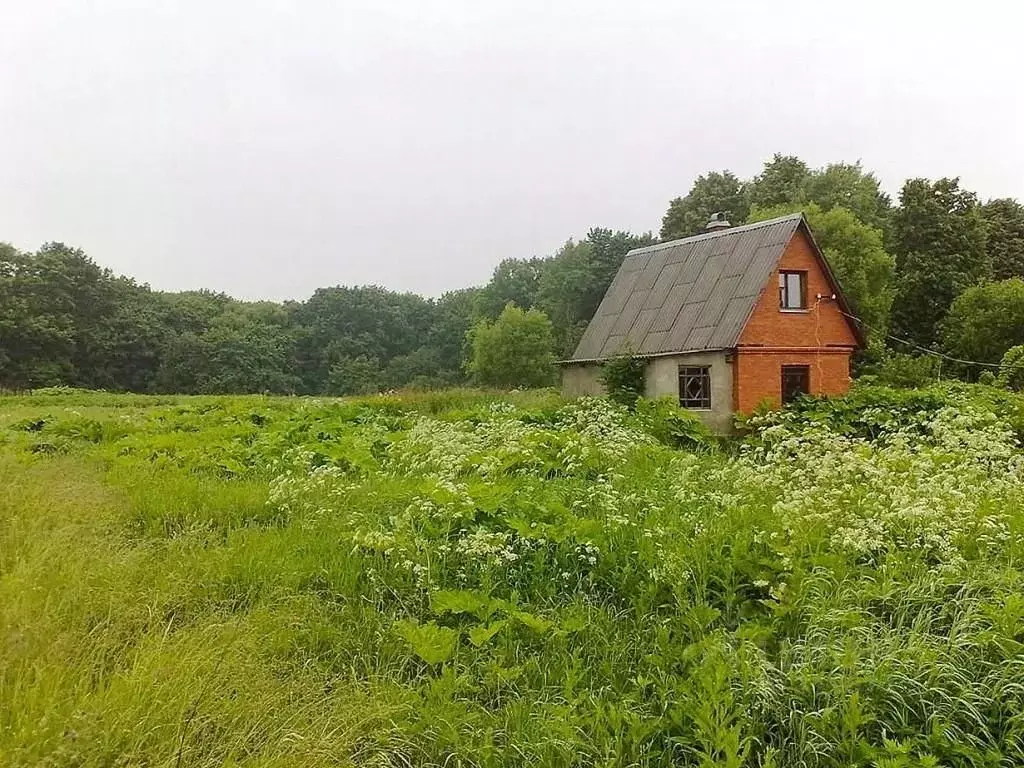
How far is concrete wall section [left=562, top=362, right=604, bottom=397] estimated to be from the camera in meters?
23.4

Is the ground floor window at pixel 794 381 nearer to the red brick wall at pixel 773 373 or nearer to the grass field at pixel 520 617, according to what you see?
the red brick wall at pixel 773 373

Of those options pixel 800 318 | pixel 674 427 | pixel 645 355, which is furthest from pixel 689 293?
pixel 674 427

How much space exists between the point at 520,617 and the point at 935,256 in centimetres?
4381

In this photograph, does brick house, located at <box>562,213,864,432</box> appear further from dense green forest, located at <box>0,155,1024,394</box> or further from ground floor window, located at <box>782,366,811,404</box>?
dense green forest, located at <box>0,155,1024,394</box>

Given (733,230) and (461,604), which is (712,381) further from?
(461,604)

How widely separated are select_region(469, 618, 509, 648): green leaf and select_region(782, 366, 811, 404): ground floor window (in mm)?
17302

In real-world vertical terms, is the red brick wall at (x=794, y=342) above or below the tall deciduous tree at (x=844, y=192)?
below

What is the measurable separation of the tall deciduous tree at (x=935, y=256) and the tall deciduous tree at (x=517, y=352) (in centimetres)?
2077

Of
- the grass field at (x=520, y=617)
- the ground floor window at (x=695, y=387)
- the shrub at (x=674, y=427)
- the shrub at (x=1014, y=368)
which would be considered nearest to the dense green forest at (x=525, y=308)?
the shrub at (x=1014, y=368)

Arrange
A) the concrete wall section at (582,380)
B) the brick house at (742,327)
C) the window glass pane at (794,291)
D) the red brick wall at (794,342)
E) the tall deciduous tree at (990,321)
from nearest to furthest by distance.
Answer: the red brick wall at (794,342) < the brick house at (742,327) < the window glass pane at (794,291) < the concrete wall section at (582,380) < the tall deciduous tree at (990,321)

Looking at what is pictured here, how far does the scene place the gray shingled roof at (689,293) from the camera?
20094mm

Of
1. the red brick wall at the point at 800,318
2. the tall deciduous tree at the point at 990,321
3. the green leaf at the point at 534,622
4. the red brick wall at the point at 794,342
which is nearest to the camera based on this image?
the green leaf at the point at 534,622

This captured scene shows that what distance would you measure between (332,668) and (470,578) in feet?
3.91

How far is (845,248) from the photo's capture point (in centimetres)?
3516
